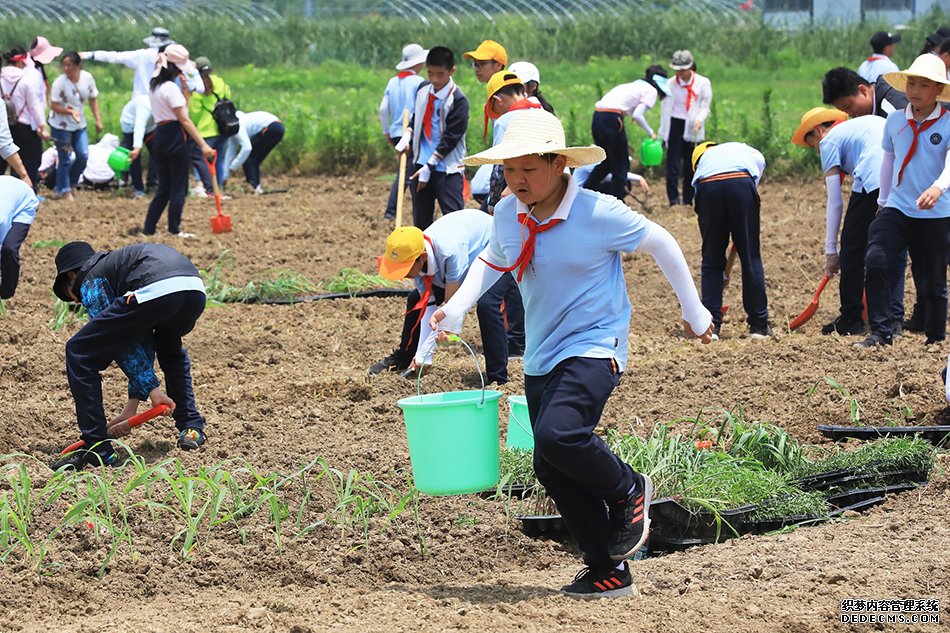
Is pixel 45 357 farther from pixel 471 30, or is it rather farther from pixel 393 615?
pixel 471 30

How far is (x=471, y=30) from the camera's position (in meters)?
31.2

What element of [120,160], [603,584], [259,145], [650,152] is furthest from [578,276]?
[259,145]

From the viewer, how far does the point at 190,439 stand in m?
6.10

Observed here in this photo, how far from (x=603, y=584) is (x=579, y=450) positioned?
52cm

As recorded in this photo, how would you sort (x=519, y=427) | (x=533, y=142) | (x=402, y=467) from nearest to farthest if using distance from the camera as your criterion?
(x=533, y=142) < (x=402, y=467) < (x=519, y=427)

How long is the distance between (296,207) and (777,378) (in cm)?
809

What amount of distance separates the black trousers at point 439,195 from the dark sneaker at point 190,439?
4.03m

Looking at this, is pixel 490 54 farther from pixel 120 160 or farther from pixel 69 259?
pixel 120 160

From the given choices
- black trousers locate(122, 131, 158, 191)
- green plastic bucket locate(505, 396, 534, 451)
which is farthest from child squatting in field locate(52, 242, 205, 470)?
black trousers locate(122, 131, 158, 191)

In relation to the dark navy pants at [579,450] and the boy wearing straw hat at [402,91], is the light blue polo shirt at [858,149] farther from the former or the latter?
the boy wearing straw hat at [402,91]

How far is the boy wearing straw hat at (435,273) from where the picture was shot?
620cm

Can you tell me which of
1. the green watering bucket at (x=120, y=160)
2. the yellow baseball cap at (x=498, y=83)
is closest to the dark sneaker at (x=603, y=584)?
the yellow baseball cap at (x=498, y=83)

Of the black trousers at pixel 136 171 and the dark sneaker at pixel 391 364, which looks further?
the black trousers at pixel 136 171

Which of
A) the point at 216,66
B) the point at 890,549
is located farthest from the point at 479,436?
the point at 216,66
